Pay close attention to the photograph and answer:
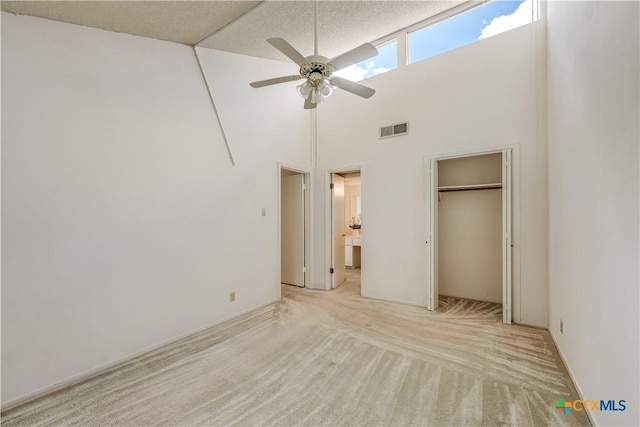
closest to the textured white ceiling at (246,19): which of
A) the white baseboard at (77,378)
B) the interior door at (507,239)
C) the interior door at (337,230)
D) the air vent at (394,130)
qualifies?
the air vent at (394,130)

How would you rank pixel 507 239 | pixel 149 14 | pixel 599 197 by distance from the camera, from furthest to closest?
pixel 507 239 < pixel 149 14 < pixel 599 197

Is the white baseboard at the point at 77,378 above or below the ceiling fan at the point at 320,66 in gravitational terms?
below

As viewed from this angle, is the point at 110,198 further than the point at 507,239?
No

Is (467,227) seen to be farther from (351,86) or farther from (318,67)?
(318,67)

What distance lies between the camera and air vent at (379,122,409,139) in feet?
12.7

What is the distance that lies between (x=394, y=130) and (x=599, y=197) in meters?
2.71

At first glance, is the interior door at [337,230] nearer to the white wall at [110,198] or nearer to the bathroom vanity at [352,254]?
the bathroom vanity at [352,254]

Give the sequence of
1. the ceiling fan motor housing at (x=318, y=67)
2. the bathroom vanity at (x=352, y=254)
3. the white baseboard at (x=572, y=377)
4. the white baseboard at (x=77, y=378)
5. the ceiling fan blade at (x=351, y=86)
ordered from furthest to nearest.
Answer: the bathroom vanity at (x=352, y=254)
the ceiling fan blade at (x=351, y=86)
the ceiling fan motor housing at (x=318, y=67)
the white baseboard at (x=77, y=378)
the white baseboard at (x=572, y=377)

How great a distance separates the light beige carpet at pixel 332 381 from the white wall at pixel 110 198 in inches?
13.6

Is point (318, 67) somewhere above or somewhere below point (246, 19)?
below

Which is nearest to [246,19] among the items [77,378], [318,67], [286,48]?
[286,48]

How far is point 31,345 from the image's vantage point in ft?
6.34

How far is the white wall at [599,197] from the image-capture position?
1.24 meters

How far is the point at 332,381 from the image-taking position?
2.09 metres
